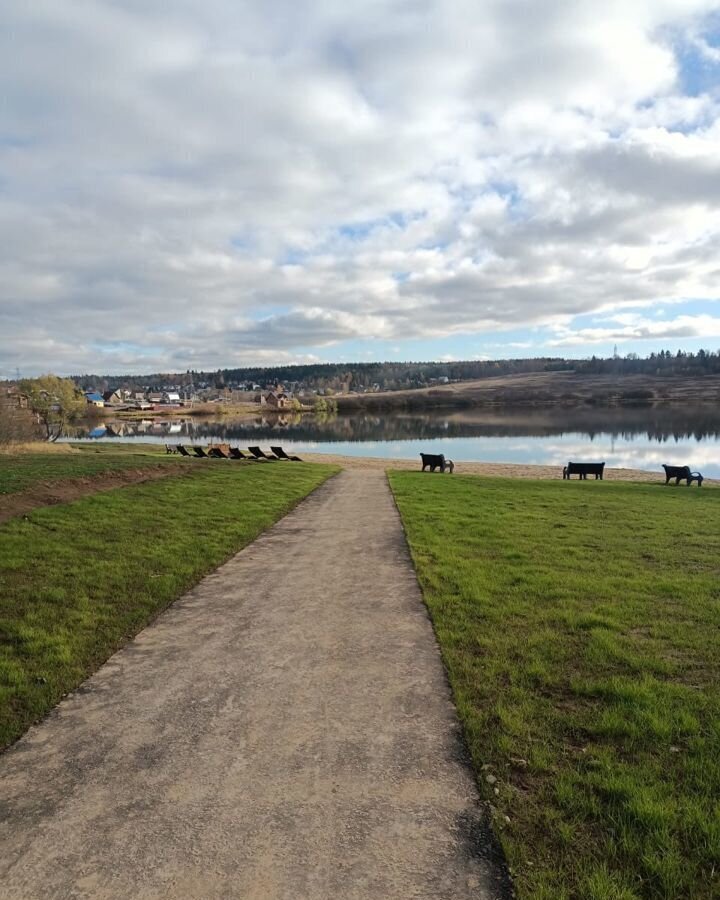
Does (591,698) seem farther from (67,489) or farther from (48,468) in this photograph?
(48,468)

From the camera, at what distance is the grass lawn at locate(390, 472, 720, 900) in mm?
3068

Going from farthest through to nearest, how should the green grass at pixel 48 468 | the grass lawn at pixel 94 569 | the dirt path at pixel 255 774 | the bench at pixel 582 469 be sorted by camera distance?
1. the bench at pixel 582 469
2. the green grass at pixel 48 468
3. the grass lawn at pixel 94 569
4. the dirt path at pixel 255 774

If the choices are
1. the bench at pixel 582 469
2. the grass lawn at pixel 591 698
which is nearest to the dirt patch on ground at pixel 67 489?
the grass lawn at pixel 591 698

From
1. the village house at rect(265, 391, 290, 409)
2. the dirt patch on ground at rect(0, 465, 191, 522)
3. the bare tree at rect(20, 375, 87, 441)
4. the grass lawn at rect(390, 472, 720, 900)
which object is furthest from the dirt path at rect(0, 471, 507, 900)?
the village house at rect(265, 391, 290, 409)

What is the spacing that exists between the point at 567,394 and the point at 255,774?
6472 inches

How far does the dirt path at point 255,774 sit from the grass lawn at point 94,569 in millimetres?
378

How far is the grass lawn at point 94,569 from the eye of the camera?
5.33 m

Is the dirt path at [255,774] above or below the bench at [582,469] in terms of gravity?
below

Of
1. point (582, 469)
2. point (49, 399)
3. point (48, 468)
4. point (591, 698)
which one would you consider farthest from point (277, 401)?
point (591, 698)

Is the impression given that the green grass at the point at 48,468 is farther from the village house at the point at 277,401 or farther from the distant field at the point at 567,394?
the village house at the point at 277,401

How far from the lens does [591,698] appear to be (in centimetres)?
471

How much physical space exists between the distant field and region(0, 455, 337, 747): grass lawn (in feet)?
447

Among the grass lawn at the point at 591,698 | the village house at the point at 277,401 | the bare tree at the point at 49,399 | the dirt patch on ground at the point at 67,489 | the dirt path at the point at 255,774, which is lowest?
the dirt path at the point at 255,774

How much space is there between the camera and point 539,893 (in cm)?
282
